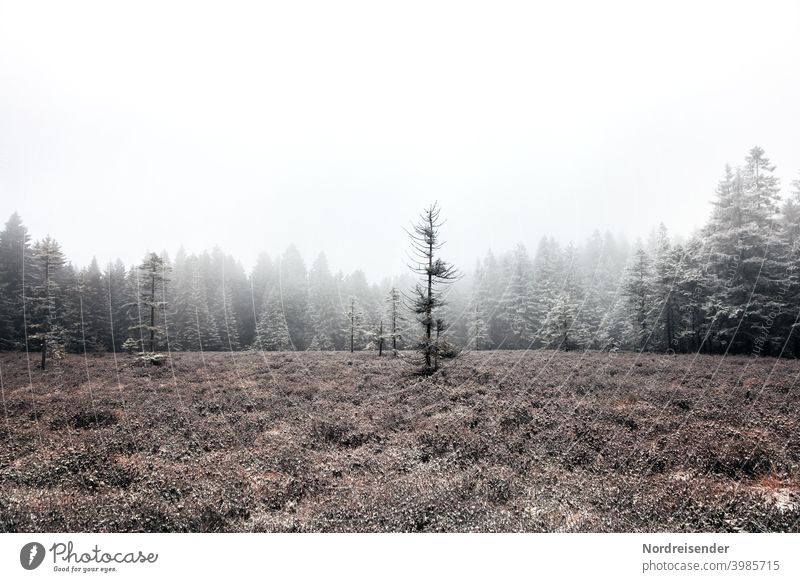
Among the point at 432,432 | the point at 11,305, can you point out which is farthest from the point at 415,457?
the point at 11,305

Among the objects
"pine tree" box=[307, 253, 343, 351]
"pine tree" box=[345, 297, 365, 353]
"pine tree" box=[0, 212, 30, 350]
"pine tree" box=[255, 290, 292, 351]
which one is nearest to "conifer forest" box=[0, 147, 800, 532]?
"pine tree" box=[0, 212, 30, 350]

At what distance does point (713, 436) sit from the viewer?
675 centimetres

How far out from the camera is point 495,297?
163 ft

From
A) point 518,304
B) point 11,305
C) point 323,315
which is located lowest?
point 323,315

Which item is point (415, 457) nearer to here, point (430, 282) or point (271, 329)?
point (430, 282)

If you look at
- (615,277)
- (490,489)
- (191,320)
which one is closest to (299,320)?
(191,320)
